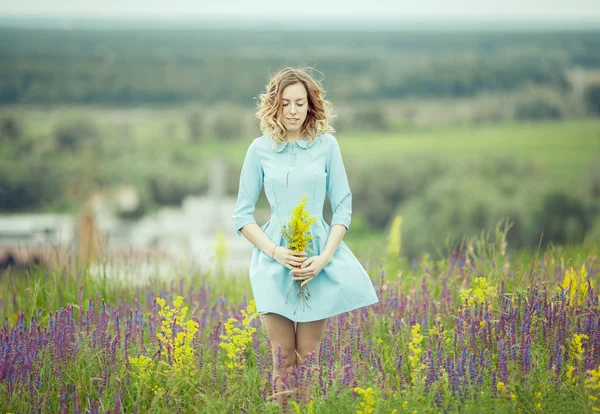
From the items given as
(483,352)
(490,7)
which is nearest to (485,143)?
(490,7)

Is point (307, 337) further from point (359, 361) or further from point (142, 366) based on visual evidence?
point (142, 366)

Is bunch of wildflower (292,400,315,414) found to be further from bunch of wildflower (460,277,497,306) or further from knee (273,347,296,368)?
bunch of wildflower (460,277,497,306)

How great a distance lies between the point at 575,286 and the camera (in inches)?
150

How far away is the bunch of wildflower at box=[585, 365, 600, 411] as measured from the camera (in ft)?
9.11

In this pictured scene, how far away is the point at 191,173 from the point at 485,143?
3281 cm

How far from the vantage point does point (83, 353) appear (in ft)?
11.0

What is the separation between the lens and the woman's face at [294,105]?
117 inches

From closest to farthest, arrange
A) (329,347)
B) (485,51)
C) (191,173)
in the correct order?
(329,347) < (191,173) < (485,51)

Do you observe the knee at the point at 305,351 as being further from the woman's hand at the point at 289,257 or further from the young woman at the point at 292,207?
the woman's hand at the point at 289,257

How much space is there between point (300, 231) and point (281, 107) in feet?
1.90

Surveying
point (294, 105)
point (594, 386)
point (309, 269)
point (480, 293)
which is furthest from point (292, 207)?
point (594, 386)

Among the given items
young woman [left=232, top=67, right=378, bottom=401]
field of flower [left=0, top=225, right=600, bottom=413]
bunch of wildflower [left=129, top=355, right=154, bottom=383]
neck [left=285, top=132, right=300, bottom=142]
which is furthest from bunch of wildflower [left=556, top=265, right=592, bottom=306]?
bunch of wildflower [left=129, top=355, right=154, bottom=383]

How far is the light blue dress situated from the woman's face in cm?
9

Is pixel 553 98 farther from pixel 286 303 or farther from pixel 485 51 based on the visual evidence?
pixel 286 303
